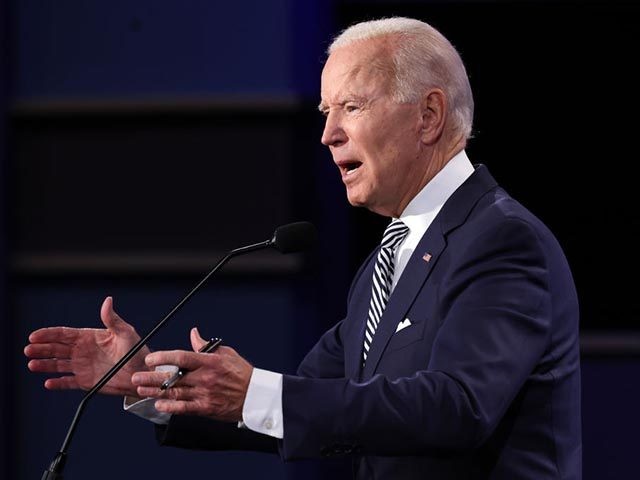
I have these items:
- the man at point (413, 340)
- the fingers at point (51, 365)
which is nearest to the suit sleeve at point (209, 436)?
the man at point (413, 340)

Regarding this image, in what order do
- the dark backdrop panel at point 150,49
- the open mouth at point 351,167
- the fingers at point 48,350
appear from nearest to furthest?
the fingers at point 48,350, the open mouth at point 351,167, the dark backdrop panel at point 150,49

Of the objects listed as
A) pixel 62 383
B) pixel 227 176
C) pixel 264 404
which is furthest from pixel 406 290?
pixel 227 176

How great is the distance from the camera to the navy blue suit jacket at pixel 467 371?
156 cm

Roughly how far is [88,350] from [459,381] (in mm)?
733

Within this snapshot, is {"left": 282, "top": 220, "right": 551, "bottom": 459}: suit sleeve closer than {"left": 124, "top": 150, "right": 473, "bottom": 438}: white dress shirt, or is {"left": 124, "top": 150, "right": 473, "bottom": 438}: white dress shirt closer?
{"left": 282, "top": 220, "right": 551, "bottom": 459}: suit sleeve

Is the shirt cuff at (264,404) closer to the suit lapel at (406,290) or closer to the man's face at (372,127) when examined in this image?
the suit lapel at (406,290)

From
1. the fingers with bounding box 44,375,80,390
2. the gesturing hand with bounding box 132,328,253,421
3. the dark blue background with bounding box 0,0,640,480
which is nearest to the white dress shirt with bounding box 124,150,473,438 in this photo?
the fingers with bounding box 44,375,80,390

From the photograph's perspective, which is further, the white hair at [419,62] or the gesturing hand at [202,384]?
the white hair at [419,62]

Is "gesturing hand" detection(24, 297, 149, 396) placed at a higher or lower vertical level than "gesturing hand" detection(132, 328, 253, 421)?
lower

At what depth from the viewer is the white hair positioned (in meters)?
1.96

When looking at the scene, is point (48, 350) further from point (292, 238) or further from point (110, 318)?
point (292, 238)

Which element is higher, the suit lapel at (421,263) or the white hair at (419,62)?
the white hair at (419,62)

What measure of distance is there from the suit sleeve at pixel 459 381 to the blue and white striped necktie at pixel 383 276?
24cm

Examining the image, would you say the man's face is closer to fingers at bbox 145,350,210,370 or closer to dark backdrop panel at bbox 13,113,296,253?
fingers at bbox 145,350,210,370
